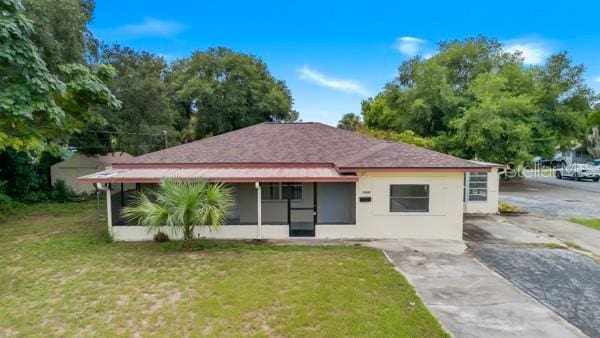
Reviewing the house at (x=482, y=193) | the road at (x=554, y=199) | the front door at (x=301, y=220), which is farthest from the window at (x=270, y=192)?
the road at (x=554, y=199)

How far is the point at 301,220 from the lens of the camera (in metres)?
13.1

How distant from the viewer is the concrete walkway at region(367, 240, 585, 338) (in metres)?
5.43

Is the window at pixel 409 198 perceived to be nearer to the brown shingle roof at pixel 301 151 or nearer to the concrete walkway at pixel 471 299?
Answer: the brown shingle roof at pixel 301 151

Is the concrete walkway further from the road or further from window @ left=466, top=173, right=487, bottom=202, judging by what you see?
the road

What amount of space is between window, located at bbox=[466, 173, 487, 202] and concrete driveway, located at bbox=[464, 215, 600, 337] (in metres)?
2.00

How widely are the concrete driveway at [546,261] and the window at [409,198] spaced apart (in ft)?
6.61

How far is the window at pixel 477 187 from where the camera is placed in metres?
16.3

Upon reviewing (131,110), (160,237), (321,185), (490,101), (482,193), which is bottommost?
(160,237)

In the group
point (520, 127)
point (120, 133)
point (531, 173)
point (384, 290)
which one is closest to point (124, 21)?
point (120, 133)

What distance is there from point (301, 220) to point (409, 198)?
4275mm

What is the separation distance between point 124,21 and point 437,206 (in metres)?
21.0

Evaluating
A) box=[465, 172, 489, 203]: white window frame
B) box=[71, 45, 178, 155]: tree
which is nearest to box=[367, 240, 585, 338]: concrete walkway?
box=[465, 172, 489, 203]: white window frame

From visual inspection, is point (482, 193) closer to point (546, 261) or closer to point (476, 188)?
point (476, 188)

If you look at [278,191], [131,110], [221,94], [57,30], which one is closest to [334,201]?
[278,191]
